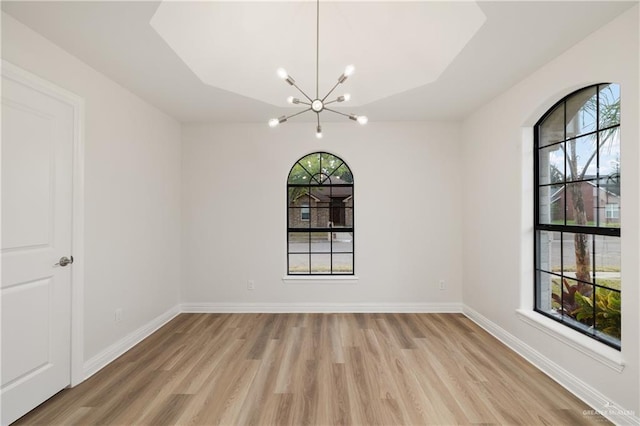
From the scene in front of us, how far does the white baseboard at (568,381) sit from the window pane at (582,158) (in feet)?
5.03

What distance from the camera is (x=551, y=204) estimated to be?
274 cm

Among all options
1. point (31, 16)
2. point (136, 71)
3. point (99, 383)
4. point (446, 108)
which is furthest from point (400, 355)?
point (31, 16)

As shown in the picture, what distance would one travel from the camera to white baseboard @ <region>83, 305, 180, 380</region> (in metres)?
2.56

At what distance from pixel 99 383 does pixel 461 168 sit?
449cm

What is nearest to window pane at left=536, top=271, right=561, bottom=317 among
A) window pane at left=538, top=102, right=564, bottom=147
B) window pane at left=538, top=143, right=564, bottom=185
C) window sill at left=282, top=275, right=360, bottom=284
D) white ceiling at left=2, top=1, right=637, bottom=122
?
window pane at left=538, top=143, right=564, bottom=185

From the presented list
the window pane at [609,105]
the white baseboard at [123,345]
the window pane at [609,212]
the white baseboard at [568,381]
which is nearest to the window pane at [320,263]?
the white baseboard at [123,345]

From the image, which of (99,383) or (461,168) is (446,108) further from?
(99,383)

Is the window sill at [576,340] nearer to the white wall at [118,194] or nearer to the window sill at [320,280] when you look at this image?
the window sill at [320,280]

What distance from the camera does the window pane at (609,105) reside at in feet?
6.97

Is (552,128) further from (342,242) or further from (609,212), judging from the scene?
(342,242)

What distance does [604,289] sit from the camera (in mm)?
2242

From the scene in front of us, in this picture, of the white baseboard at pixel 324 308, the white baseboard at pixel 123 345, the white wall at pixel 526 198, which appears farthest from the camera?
the white baseboard at pixel 324 308

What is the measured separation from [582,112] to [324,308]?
3373 millimetres

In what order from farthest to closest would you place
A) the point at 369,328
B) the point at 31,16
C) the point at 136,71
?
1. the point at 369,328
2. the point at 136,71
3. the point at 31,16
